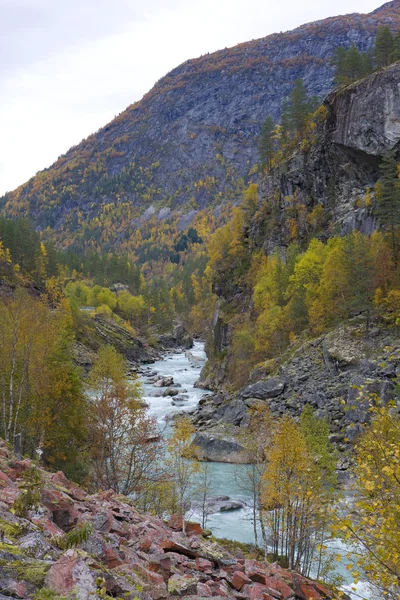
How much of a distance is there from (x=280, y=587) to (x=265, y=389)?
35540 mm

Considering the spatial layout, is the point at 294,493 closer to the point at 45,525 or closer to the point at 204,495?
the point at 204,495

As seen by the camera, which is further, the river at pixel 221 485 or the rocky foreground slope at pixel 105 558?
the river at pixel 221 485

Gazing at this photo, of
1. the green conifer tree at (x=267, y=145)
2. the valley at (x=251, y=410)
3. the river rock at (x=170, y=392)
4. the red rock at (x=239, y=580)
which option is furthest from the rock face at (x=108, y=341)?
the red rock at (x=239, y=580)

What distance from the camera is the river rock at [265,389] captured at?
48906 mm

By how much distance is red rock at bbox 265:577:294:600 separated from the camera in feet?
48.6

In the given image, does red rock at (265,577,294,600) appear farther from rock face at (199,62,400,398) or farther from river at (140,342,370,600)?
rock face at (199,62,400,398)

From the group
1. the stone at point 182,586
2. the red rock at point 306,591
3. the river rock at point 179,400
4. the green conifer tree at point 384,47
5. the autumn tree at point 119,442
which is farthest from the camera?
the green conifer tree at point 384,47

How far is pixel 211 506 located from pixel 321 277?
35.8 meters

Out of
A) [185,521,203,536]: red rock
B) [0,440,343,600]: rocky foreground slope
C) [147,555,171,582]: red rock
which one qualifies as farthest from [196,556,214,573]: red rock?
[185,521,203,536]: red rock

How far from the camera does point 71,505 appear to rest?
1355cm

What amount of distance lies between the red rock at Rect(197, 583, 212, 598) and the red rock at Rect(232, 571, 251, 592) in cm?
202

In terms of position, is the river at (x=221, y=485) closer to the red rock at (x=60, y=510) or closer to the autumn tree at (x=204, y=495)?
the autumn tree at (x=204, y=495)

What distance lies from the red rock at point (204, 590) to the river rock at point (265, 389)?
3756 centimetres

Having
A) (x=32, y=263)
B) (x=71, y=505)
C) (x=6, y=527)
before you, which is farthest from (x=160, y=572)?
(x=32, y=263)
